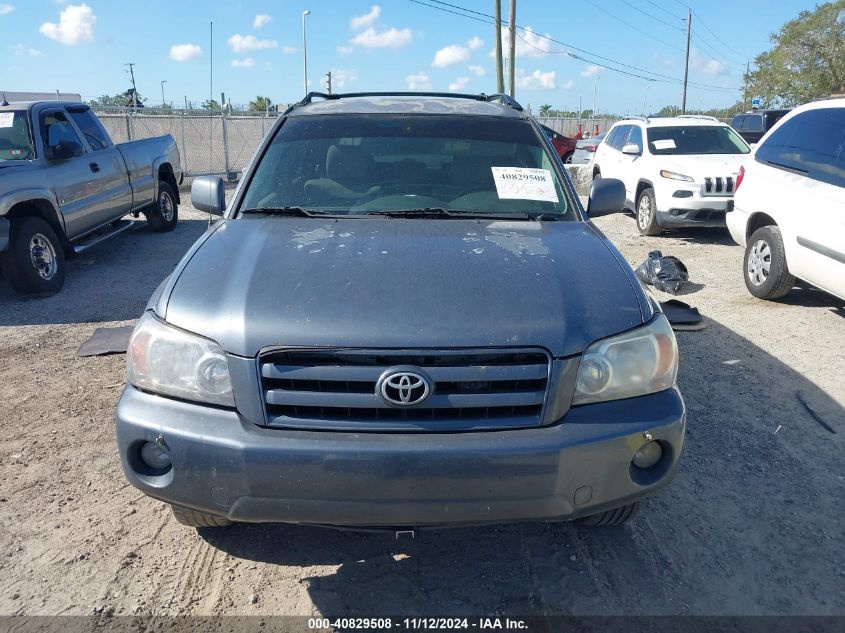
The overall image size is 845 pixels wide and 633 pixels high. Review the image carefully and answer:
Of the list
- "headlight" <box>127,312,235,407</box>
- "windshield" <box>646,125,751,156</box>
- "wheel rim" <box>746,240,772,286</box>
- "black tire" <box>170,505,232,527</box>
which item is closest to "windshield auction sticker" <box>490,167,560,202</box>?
"headlight" <box>127,312,235,407</box>

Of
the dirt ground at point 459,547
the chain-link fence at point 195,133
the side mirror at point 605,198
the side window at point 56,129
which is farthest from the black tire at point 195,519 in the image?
the chain-link fence at point 195,133

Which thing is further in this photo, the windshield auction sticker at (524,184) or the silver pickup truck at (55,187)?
the silver pickup truck at (55,187)

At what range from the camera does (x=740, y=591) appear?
2584 millimetres

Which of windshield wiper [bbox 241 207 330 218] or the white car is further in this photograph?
the white car

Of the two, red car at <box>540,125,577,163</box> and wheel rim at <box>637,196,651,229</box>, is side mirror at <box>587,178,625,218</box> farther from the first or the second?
red car at <box>540,125,577,163</box>

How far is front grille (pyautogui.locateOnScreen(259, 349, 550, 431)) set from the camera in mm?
2141

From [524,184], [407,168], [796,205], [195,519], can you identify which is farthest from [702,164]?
[195,519]

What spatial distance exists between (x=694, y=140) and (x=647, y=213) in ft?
4.77

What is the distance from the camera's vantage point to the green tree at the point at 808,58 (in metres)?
41.3

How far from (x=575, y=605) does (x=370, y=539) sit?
902 millimetres

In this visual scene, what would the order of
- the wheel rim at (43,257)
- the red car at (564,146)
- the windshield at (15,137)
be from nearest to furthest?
the wheel rim at (43,257) → the windshield at (15,137) → the red car at (564,146)

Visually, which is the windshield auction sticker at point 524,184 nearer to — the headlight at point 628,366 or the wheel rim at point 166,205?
the headlight at point 628,366

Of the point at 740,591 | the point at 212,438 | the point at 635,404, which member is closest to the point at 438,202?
the point at 635,404

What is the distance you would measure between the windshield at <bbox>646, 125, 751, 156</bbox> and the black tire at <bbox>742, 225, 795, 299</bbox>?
12.9 ft
